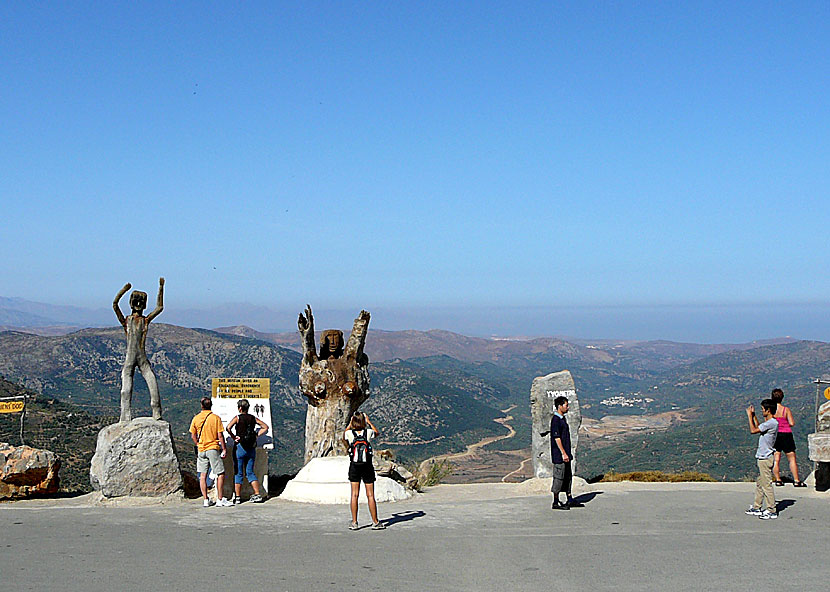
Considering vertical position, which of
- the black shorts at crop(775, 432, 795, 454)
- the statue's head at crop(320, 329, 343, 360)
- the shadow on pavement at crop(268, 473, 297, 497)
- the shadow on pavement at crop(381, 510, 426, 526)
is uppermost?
the statue's head at crop(320, 329, 343, 360)

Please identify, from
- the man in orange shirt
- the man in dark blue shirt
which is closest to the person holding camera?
the man in dark blue shirt

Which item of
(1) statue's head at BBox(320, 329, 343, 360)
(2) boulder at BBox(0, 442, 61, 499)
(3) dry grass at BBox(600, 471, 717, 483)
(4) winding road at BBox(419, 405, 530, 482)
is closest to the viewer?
(2) boulder at BBox(0, 442, 61, 499)

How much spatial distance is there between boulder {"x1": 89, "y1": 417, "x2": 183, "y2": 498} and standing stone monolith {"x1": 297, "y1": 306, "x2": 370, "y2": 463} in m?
3.00

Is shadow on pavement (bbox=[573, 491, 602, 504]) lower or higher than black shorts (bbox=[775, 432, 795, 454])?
lower

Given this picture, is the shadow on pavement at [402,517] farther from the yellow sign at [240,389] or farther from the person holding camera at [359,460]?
the yellow sign at [240,389]

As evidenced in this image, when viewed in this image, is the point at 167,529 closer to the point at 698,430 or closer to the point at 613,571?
the point at 613,571

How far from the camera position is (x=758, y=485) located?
39.1ft

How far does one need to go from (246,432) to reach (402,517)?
2.89 meters

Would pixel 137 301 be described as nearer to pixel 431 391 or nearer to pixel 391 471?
pixel 391 471

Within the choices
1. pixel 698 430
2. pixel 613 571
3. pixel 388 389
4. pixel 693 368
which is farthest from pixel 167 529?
pixel 693 368

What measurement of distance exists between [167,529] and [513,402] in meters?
89.1

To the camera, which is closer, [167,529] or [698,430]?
[167,529]

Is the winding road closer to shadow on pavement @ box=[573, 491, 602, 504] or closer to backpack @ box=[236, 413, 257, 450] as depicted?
shadow on pavement @ box=[573, 491, 602, 504]

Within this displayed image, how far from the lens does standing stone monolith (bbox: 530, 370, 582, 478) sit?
17922mm
